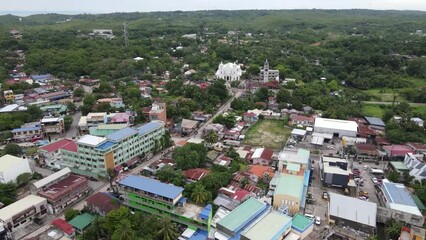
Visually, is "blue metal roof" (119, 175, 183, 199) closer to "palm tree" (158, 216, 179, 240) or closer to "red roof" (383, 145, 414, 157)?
"palm tree" (158, 216, 179, 240)

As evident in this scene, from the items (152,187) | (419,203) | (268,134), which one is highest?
(152,187)

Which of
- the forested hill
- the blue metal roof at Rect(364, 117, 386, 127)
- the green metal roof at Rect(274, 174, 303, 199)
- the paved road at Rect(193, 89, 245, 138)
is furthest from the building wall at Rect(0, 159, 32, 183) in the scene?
the blue metal roof at Rect(364, 117, 386, 127)

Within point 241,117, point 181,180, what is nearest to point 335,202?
point 181,180

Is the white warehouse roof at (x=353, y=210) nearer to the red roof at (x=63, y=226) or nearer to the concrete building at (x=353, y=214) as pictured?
the concrete building at (x=353, y=214)

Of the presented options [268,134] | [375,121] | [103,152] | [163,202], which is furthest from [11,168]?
[375,121]

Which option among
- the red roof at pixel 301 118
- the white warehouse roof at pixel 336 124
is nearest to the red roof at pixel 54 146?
the red roof at pixel 301 118

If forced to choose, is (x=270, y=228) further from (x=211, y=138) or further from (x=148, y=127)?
(x=148, y=127)

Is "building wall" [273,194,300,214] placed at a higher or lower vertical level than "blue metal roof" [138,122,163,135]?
lower
